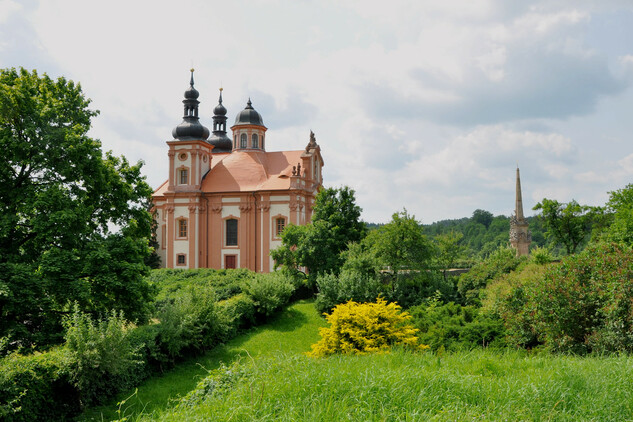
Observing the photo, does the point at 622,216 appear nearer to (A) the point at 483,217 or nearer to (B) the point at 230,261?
(B) the point at 230,261

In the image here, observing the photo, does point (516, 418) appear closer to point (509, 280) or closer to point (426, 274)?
point (509, 280)

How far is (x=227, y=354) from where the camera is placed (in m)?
20.0

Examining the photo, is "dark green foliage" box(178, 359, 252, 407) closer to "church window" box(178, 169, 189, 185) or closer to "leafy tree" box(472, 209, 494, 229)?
"church window" box(178, 169, 189, 185)

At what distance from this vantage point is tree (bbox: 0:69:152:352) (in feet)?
51.4

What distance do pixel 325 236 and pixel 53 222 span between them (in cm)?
1708

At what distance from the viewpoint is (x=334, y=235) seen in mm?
30328

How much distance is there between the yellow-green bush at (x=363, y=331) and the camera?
15016 mm

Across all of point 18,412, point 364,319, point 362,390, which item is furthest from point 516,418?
point 18,412

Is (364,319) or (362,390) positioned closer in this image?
(362,390)

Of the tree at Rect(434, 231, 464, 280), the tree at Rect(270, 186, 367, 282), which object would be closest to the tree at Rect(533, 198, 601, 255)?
the tree at Rect(434, 231, 464, 280)

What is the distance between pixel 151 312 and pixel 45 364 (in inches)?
242

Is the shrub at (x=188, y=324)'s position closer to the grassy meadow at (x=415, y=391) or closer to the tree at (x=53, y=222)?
the tree at (x=53, y=222)

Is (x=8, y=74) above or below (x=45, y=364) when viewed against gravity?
above

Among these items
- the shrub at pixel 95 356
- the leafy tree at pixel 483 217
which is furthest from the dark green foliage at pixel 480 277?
the leafy tree at pixel 483 217
